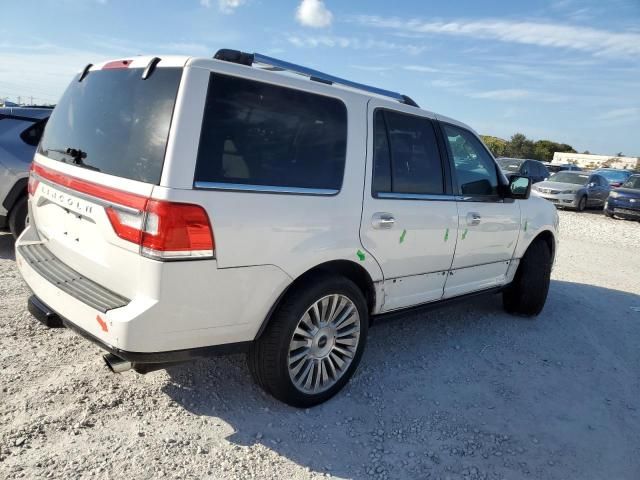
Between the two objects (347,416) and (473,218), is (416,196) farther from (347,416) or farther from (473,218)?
(347,416)

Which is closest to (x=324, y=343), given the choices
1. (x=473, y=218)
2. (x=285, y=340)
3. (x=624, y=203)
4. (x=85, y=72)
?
(x=285, y=340)

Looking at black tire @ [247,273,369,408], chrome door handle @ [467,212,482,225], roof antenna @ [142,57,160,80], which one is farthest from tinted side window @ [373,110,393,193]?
roof antenna @ [142,57,160,80]

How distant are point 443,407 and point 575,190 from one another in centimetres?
1639

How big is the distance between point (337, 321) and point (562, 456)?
1528mm

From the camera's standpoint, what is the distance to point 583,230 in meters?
13.2

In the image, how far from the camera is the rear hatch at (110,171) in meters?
2.39

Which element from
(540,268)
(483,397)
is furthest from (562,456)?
(540,268)

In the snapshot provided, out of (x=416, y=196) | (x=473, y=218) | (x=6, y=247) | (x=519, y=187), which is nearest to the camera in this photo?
(x=416, y=196)

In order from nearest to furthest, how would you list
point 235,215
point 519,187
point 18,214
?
point 235,215
point 519,187
point 18,214

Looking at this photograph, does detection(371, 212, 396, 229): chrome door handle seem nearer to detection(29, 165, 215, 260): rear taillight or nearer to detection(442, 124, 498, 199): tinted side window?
detection(442, 124, 498, 199): tinted side window

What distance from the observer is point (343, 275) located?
10.9ft

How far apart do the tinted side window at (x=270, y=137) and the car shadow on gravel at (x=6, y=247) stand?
14.0ft

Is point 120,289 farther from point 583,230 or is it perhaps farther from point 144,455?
point 583,230

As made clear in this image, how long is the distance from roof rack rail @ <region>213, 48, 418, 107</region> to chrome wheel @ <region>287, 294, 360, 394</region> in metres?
1.42
